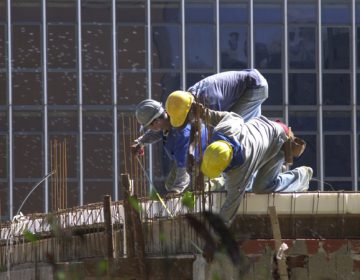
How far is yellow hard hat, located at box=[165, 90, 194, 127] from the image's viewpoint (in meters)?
10.6

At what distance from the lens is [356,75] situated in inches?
1262

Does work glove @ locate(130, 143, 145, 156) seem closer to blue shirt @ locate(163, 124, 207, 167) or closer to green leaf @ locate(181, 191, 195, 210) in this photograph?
blue shirt @ locate(163, 124, 207, 167)

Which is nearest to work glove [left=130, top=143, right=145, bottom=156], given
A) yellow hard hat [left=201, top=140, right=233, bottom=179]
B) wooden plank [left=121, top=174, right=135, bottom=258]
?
wooden plank [left=121, top=174, right=135, bottom=258]

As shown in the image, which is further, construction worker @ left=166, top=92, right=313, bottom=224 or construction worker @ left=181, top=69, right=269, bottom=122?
construction worker @ left=181, top=69, right=269, bottom=122

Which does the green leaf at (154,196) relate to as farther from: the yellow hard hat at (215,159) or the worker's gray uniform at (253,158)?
the yellow hard hat at (215,159)

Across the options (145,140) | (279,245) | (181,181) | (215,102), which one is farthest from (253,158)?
(145,140)

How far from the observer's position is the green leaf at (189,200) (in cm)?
1047

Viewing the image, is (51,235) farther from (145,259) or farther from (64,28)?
(64,28)

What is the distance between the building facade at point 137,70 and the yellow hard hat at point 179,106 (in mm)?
19839

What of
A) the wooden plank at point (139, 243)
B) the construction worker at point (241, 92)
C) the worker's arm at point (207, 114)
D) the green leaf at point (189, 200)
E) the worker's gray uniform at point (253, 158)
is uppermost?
the construction worker at point (241, 92)

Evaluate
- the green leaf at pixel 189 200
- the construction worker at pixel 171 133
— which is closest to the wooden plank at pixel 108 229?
the green leaf at pixel 189 200

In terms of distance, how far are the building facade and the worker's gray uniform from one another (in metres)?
19.6

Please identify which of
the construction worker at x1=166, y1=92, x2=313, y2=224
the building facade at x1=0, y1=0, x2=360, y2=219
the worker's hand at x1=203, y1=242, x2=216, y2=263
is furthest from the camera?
Answer: the building facade at x1=0, y1=0, x2=360, y2=219

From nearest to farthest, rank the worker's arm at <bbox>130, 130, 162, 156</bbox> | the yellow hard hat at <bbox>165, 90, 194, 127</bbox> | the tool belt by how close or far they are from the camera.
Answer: the yellow hard hat at <bbox>165, 90, 194, 127</bbox>
the tool belt
the worker's arm at <bbox>130, 130, 162, 156</bbox>
